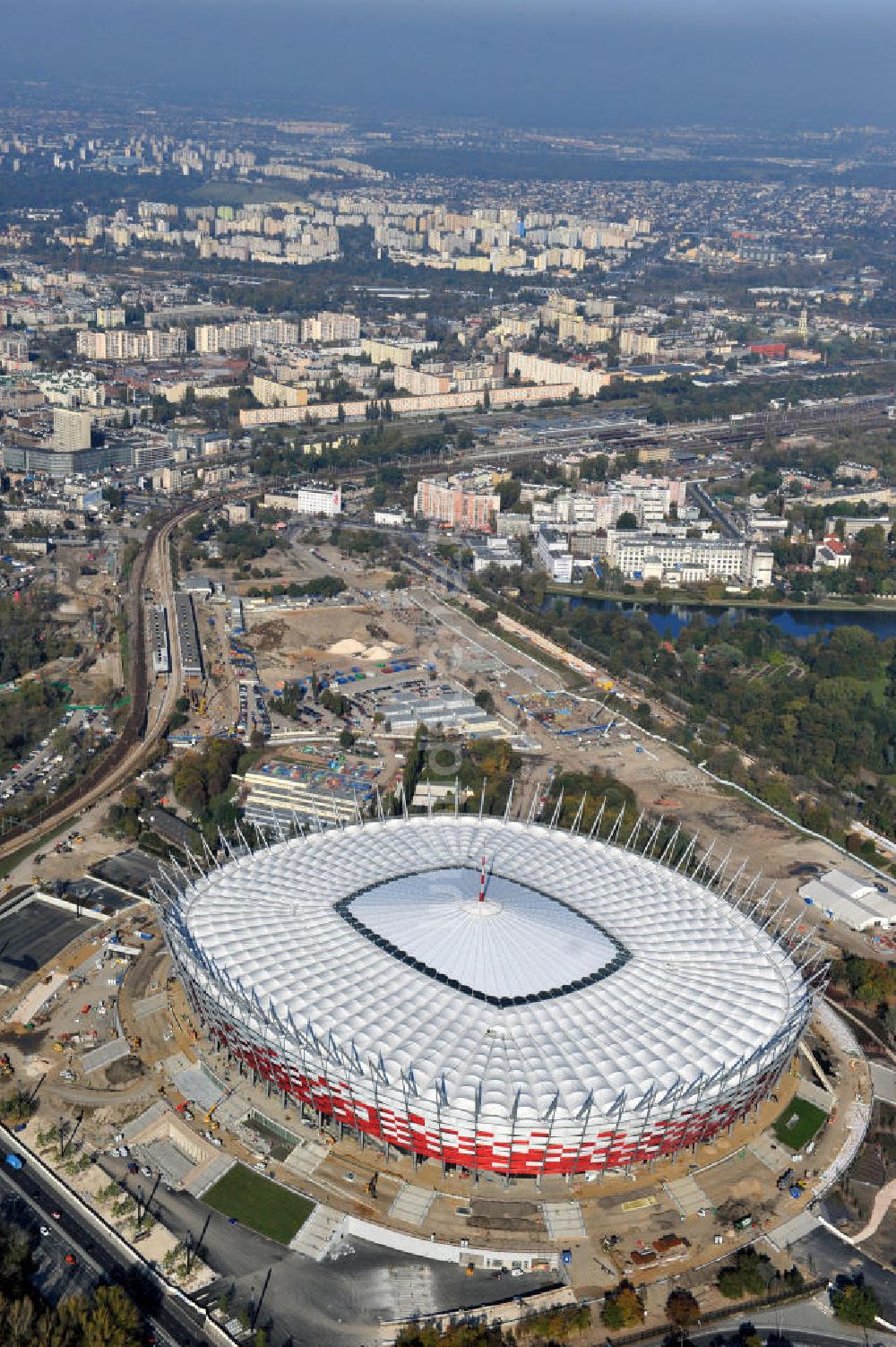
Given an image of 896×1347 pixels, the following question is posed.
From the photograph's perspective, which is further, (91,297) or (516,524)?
(91,297)

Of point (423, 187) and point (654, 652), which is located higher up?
point (423, 187)

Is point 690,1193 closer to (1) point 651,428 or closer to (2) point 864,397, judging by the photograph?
(1) point 651,428

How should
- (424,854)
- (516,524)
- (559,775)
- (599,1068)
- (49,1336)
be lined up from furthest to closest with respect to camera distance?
(516,524)
(559,775)
(424,854)
(599,1068)
(49,1336)

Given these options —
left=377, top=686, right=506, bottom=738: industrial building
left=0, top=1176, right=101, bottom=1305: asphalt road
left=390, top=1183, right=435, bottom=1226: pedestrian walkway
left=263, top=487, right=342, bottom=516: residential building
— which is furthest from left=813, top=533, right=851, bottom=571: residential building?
left=0, top=1176, right=101, bottom=1305: asphalt road

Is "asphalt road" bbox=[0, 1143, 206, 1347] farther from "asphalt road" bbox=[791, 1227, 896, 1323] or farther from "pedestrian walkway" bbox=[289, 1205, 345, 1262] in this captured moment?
"asphalt road" bbox=[791, 1227, 896, 1323]

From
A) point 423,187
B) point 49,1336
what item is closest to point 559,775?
point 49,1336

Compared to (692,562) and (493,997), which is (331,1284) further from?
(692,562)

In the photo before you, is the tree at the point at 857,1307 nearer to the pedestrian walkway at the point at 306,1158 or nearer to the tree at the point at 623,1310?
the tree at the point at 623,1310
